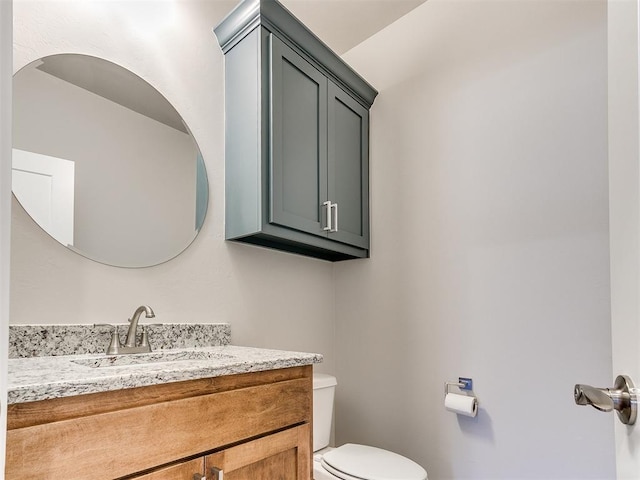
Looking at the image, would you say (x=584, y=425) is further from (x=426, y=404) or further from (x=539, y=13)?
(x=539, y=13)

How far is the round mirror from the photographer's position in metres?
1.38

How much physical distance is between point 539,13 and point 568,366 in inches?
56.5

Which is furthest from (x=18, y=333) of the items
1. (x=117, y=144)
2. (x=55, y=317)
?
(x=117, y=144)

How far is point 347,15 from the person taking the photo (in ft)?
7.48

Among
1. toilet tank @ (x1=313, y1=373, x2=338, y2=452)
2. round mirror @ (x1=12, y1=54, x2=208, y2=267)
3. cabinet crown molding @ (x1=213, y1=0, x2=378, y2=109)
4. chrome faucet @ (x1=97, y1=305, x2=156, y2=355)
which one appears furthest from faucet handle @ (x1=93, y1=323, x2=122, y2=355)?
cabinet crown molding @ (x1=213, y1=0, x2=378, y2=109)

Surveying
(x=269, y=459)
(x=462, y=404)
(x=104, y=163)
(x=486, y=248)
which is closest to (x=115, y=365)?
(x=269, y=459)

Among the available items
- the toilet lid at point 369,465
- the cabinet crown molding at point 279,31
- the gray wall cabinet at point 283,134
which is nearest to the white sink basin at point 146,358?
the gray wall cabinet at point 283,134

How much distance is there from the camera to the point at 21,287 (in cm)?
131

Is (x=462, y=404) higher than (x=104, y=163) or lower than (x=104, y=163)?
lower

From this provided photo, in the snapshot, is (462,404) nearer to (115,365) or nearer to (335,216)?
(335,216)

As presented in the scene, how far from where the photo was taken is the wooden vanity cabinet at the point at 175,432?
32.2 inches

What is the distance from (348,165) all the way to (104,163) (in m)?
1.13

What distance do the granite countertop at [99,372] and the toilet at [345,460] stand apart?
1.92ft

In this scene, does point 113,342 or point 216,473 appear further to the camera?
point 113,342
